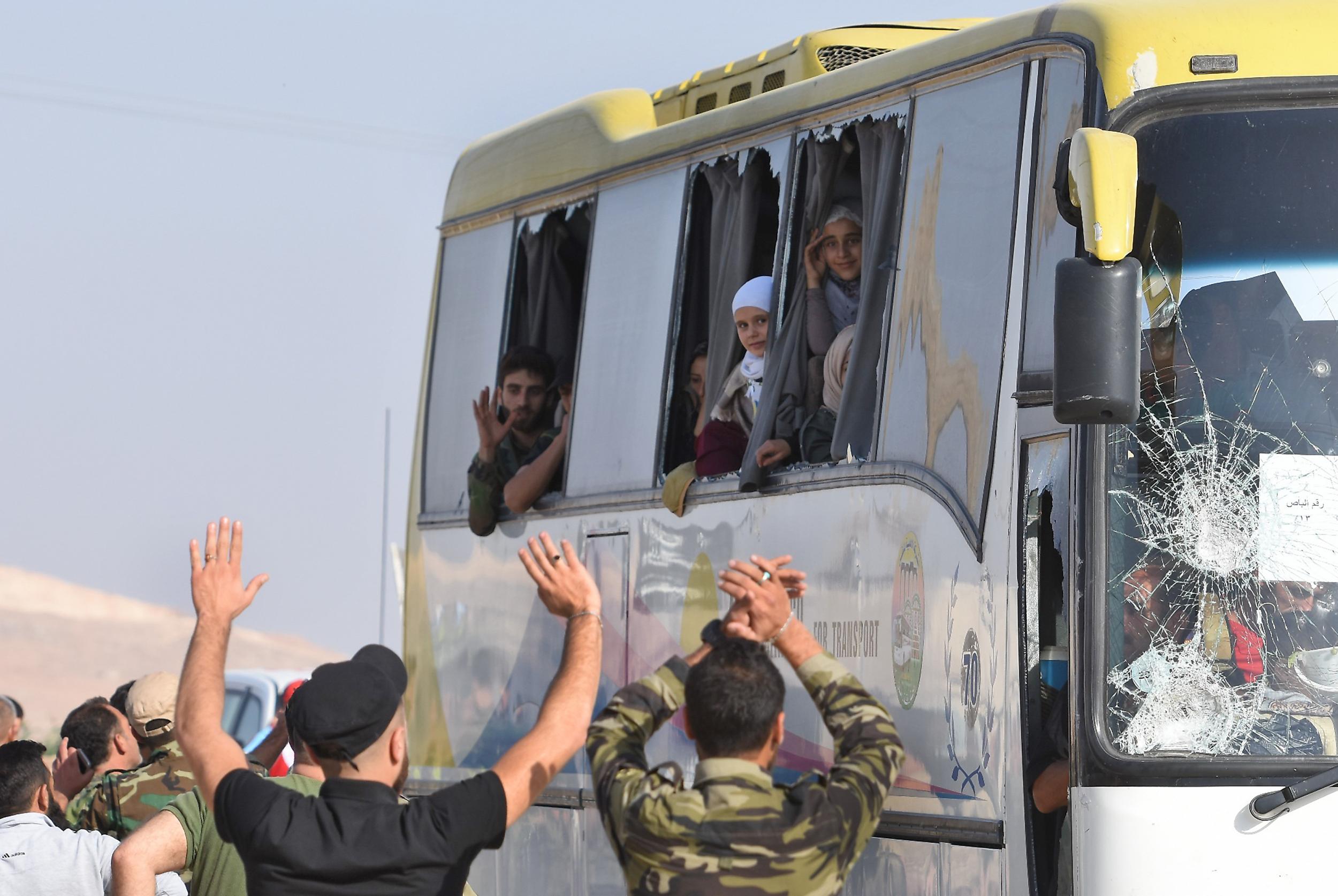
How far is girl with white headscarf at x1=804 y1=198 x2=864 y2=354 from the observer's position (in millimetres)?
7398

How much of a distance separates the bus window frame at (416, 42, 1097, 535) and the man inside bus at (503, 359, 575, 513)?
5cm

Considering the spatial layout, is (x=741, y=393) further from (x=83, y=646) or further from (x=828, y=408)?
(x=83, y=646)

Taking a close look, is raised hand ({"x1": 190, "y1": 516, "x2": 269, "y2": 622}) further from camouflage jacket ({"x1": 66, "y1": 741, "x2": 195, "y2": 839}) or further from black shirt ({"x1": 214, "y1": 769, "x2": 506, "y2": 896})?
camouflage jacket ({"x1": 66, "y1": 741, "x2": 195, "y2": 839})

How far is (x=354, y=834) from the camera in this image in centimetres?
451

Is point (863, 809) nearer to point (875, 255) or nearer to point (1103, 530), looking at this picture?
point (1103, 530)

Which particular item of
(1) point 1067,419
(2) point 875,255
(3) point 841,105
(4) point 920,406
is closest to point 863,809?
(1) point 1067,419

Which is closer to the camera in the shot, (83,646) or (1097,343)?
(1097,343)

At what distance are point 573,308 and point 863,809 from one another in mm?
5003

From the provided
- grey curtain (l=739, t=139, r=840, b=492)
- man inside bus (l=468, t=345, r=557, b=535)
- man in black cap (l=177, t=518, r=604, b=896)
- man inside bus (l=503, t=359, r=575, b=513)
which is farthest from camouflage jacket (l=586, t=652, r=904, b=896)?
man inside bus (l=468, t=345, r=557, b=535)

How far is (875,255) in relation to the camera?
716 centimetres

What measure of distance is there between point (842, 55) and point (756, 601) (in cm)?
377

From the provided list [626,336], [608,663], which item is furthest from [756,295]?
[608,663]

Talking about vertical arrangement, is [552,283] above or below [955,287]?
above

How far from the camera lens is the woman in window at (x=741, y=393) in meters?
7.72
